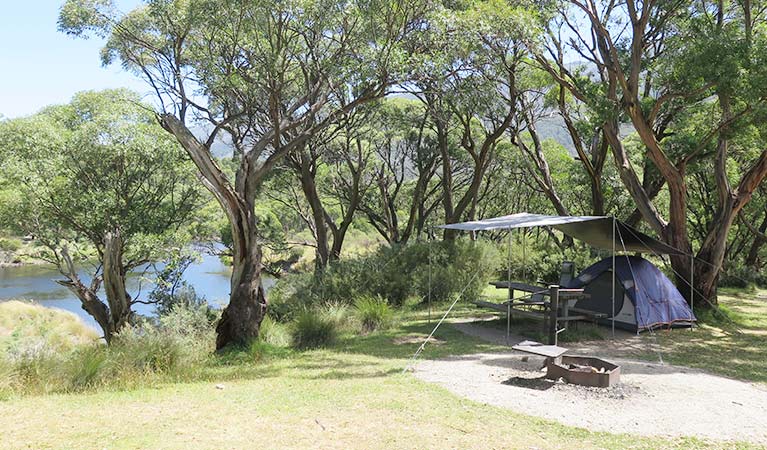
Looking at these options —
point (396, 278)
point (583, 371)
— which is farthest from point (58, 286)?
point (583, 371)

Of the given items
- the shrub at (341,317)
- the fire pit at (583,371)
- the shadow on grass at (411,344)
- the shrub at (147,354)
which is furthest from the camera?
the shrub at (341,317)

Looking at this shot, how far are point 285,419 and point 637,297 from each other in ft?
25.2

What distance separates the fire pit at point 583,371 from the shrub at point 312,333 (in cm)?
384

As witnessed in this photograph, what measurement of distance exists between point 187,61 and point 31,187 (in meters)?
4.90

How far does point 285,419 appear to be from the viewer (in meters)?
4.82

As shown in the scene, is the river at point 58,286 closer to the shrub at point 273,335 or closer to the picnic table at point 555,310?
the shrub at point 273,335

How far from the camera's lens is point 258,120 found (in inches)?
585

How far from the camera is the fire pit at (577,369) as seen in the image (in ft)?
20.1

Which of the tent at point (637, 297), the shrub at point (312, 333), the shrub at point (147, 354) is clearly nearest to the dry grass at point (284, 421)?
the shrub at point (147, 354)

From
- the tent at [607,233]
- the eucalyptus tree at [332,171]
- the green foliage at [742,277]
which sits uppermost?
the eucalyptus tree at [332,171]

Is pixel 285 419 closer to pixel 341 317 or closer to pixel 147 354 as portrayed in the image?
pixel 147 354

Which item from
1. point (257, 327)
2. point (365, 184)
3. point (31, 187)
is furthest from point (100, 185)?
point (365, 184)

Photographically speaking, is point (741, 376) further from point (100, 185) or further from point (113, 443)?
point (100, 185)

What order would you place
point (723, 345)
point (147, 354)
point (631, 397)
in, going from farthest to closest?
point (723, 345), point (147, 354), point (631, 397)
